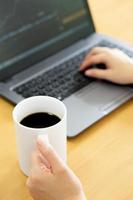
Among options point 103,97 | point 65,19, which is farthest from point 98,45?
point 103,97

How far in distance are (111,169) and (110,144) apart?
71mm

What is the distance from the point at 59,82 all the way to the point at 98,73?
0.10 metres

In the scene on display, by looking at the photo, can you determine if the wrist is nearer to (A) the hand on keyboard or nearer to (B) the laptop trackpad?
(B) the laptop trackpad

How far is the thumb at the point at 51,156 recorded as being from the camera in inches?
26.4

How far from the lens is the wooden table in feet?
2.50

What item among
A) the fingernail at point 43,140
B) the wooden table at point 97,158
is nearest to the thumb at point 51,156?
the fingernail at point 43,140

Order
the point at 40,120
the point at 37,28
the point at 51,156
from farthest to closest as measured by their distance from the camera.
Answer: the point at 37,28 → the point at 40,120 → the point at 51,156

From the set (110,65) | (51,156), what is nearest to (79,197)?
(51,156)

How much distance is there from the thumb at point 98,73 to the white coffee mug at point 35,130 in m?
0.27

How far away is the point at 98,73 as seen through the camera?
3.36 feet

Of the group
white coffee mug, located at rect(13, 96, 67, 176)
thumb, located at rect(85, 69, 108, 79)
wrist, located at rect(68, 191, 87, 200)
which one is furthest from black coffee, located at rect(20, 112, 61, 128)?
thumb, located at rect(85, 69, 108, 79)

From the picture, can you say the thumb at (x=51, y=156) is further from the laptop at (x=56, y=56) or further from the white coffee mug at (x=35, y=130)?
the laptop at (x=56, y=56)

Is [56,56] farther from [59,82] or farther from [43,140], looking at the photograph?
[43,140]

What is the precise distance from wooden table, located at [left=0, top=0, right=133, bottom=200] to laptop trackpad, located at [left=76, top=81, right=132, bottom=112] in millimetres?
21
